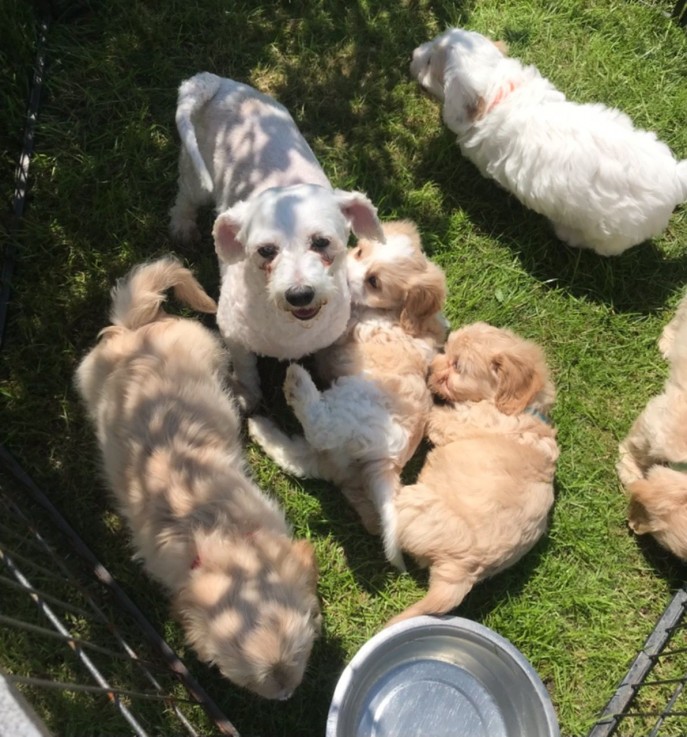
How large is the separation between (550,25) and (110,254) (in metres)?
3.55

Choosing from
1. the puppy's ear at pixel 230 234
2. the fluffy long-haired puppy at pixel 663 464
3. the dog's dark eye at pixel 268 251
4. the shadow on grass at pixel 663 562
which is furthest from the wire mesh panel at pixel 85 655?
the shadow on grass at pixel 663 562

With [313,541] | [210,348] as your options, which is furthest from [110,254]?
[313,541]

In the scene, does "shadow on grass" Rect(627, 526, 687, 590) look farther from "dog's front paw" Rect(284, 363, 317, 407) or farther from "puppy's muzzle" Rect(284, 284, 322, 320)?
"puppy's muzzle" Rect(284, 284, 322, 320)

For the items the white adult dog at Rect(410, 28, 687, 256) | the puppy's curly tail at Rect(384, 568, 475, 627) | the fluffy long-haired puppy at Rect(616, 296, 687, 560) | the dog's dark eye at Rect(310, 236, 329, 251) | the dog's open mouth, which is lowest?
the puppy's curly tail at Rect(384, 568, 475, 627)

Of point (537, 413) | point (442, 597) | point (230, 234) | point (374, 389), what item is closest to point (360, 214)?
point (230, 234)

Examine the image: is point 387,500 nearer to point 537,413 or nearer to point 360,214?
point 537,413

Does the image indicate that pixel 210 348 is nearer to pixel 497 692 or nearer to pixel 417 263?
pixel 417 263

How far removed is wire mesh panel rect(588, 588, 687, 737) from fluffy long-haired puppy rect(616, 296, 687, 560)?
43cm

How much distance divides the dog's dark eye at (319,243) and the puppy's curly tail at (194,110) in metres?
0.75

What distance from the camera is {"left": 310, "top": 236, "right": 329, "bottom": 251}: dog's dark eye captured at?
2914 mm

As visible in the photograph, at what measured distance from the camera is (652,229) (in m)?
4.04

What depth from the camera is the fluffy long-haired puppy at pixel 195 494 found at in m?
2.54

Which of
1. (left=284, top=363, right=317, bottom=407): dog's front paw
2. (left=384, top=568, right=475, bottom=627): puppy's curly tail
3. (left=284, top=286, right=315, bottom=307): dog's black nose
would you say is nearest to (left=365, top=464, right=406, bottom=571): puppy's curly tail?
(left=384, top=568, right=475, bottom=627): puppy's curly tail

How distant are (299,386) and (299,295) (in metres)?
0.77
